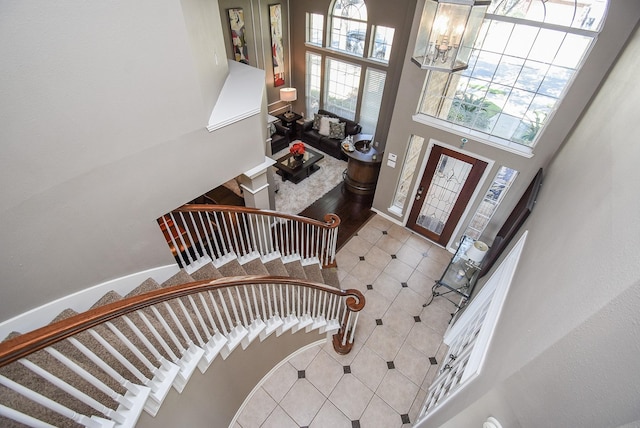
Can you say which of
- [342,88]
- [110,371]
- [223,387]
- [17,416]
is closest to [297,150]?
[342,88]

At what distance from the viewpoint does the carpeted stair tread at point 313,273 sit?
398cm

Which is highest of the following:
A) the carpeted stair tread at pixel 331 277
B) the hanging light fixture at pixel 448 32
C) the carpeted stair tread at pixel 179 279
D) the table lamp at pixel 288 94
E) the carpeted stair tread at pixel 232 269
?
the hanging light fixture at pixel 448 32

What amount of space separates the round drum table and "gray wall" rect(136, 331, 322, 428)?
3.44 meters

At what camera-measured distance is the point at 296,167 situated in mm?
6465

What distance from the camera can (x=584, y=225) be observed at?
4.32 feet

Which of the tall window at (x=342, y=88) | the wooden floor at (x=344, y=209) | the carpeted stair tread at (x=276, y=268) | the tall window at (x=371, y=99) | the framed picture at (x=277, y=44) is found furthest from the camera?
the tall window at (x=342, y=88)

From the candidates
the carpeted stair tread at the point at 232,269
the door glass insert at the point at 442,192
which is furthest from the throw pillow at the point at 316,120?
the carpeted stair tread at the point at 232,269

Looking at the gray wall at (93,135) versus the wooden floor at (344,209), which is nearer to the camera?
the gray wall at (93,135)

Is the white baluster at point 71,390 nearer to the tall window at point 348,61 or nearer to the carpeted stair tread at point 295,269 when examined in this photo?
the carpeted stair tread at point 295,269

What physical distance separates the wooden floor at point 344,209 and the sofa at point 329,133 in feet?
4.97

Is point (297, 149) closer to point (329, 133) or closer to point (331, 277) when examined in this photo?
point (329, 133)

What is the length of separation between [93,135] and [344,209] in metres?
4.44

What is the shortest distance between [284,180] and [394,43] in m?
3.82

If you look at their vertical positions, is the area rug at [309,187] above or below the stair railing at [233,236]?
below
